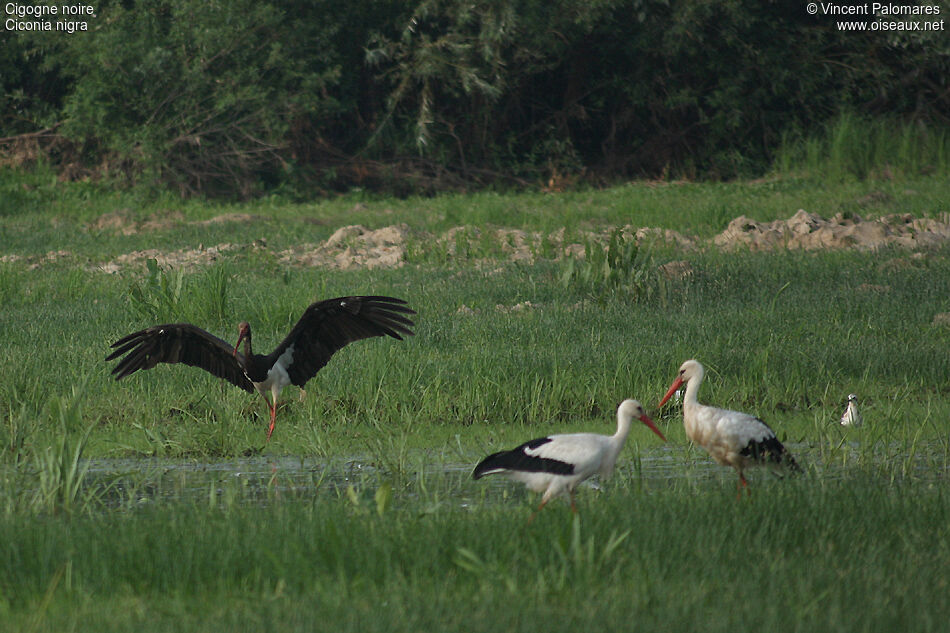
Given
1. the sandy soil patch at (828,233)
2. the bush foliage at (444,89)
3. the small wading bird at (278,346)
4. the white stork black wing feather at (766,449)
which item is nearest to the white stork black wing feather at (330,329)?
the small wading bird at (278,346)

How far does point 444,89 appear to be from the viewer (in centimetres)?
2562

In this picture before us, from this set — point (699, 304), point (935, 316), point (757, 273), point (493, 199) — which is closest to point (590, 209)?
point (493, 199)

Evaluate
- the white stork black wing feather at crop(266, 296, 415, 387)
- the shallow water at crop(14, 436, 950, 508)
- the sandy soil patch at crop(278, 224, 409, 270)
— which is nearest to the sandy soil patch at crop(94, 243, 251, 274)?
the sandy soil patch at crop(278, 224, 409, 270)

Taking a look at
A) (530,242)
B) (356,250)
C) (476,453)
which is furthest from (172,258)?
(476,453)

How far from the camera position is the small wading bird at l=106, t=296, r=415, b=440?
812 centimetres

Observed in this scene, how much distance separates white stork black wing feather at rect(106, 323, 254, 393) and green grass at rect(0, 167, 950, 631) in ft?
1.10

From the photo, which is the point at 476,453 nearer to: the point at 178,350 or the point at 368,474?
the point at 368,474

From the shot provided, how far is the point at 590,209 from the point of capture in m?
20.0

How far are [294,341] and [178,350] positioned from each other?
2.57ft

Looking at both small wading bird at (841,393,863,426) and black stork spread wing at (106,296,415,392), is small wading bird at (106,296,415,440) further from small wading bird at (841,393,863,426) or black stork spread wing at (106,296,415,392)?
small wading bird at (841,393,863,426)

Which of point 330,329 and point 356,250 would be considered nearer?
point 330,329

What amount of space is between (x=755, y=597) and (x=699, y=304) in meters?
8.27

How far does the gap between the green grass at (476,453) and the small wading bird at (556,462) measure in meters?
0.16

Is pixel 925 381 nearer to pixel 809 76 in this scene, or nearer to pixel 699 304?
pixel 699 304
